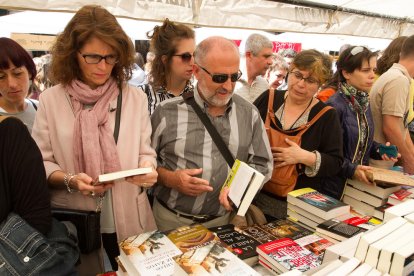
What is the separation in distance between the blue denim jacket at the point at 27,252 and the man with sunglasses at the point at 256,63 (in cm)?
248

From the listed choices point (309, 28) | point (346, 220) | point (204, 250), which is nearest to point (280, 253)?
point (204, 250)

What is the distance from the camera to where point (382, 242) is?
0.94m

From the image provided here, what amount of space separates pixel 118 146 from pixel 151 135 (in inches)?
10.0

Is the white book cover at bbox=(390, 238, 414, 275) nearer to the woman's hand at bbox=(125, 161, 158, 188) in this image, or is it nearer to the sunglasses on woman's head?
the woman's hand at bbox=(125, 161, 158, 188)

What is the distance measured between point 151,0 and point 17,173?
5.98ft

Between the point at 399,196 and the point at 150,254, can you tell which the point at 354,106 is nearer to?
the point at 399,196

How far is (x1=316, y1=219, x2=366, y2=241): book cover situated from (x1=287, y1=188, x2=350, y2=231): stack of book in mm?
67

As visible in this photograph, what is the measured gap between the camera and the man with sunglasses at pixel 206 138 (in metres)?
1.72

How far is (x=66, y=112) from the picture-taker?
1.59 meters

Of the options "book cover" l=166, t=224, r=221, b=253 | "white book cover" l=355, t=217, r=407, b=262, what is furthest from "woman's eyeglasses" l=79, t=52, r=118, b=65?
"white book cover" l=355, t=217, r=407, b=262

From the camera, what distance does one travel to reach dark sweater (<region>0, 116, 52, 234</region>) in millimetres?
1112

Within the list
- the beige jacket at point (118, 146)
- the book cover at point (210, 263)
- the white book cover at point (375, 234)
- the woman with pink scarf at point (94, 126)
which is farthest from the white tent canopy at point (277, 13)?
the white book cover at point (375, 234)

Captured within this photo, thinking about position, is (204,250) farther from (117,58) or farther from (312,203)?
(117,58)

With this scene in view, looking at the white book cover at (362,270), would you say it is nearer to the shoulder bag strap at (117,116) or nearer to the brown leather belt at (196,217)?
the brown leather belt at (196,217)
